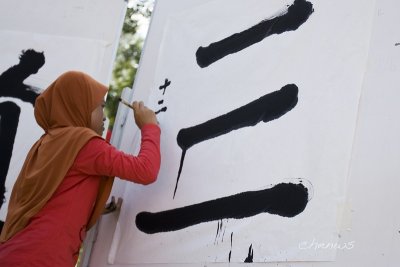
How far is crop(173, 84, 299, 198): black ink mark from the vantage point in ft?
5.67

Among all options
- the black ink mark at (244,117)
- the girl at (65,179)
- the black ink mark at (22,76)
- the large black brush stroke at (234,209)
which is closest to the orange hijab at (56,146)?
the girl at (65,179)

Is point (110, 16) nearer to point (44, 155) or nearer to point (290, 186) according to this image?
point (44, 155)

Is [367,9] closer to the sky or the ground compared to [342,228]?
closer to the sky

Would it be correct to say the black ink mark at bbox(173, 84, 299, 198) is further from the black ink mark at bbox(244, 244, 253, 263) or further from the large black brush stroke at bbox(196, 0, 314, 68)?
the black ink mark at bbox(244, 244, 253, 263)

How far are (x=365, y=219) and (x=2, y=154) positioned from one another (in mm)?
1638

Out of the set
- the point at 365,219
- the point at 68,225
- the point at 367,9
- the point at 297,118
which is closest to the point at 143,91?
the point at 68,225

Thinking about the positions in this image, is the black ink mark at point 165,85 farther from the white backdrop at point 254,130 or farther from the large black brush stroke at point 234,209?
the large black brush stroke at point 234,209

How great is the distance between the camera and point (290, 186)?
5.31 ft

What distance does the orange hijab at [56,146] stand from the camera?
1854 mm

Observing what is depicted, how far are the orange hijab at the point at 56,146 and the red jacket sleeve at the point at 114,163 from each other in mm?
27

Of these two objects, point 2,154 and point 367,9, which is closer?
point 367,9

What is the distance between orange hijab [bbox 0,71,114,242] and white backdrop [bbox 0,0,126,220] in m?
0.51

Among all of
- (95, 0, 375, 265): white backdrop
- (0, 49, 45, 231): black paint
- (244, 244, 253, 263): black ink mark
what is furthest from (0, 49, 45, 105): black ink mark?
(244, 244, 253, 263): black ink mark

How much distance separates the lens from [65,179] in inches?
73.7
